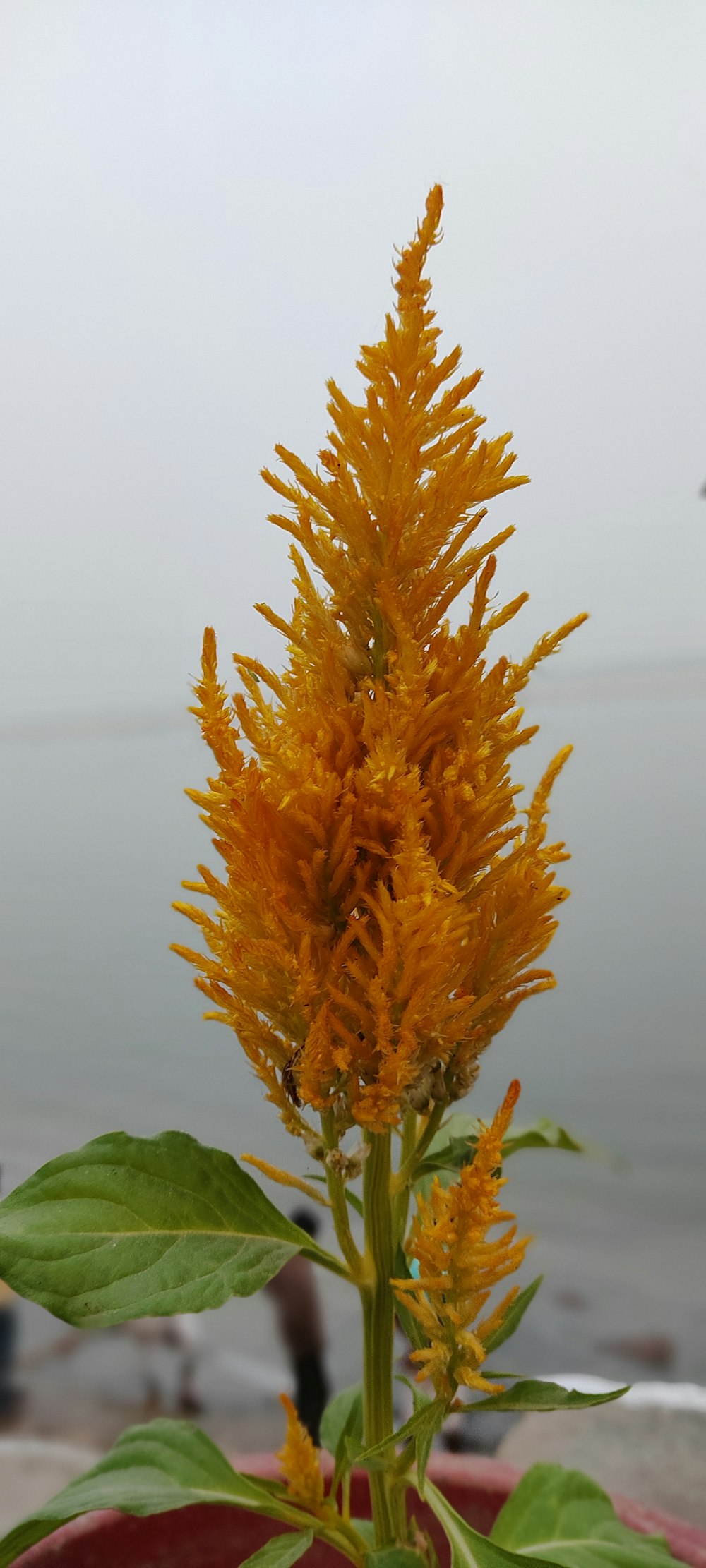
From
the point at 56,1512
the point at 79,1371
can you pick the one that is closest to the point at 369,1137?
the point at 56,1512

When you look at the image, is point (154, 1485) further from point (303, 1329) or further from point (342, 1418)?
point (303, 1329)

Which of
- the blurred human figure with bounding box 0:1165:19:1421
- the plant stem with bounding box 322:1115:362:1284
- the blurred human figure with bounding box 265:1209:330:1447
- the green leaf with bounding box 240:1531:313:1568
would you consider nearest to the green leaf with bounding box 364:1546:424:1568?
the green leaf with bounding box 240:1531:313:1568

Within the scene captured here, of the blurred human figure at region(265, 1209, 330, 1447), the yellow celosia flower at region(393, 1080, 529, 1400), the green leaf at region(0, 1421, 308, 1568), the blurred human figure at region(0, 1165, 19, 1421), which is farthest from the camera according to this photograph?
the blurred human figure at region(0, 1165, 19, 1421)

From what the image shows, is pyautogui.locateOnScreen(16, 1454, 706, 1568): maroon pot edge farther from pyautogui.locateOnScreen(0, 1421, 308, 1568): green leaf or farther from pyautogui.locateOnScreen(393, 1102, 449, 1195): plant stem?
pyautogui.locateOnScreen(393, 1102, 449, 1195): plant stem

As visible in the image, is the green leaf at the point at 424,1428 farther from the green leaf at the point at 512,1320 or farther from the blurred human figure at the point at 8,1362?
the blurred human figure at the point at 8,1362

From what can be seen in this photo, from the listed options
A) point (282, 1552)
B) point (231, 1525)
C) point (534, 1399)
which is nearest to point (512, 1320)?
point (534, 1399)

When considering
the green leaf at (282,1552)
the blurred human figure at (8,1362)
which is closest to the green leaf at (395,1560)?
the green leaf at (282,1552)

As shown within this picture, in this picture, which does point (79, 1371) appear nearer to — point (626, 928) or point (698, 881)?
point (626, 928)
